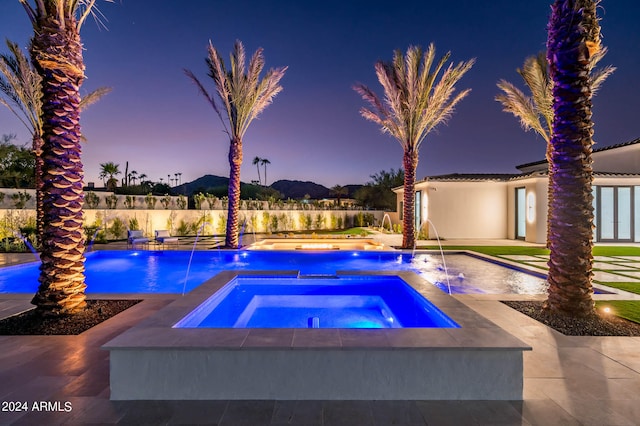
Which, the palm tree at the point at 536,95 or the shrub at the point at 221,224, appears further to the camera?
the shrub at the point at 221,224

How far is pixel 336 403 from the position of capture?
311 cm

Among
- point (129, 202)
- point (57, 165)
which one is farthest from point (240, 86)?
point (129, 202)

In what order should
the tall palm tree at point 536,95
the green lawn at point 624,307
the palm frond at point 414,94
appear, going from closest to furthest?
1. the green lawn at point 624,307
2. the tall palm tree at point 536,95
3. the palm frond at point 414,94

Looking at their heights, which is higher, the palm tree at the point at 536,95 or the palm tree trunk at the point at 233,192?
the palm tree at the point at 536,95

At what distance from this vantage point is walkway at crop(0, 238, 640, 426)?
2836mm

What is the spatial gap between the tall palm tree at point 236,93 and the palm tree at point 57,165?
914 cm

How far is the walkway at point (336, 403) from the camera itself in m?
2.84

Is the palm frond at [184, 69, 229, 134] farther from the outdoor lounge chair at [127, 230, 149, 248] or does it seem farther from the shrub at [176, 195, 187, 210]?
the shrub at [176, 195, 187, 210]

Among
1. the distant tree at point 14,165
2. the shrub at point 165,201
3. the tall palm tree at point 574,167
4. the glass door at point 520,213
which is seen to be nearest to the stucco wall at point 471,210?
the glass door at point 520,213

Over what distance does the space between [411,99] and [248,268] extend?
954cm

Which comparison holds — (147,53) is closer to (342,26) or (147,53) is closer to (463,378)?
(342,26)

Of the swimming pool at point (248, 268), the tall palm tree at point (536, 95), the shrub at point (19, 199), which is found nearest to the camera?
the swimming pool at point (248, 268)

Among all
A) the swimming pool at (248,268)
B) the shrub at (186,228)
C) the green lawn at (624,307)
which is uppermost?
the shrub at (186,228)

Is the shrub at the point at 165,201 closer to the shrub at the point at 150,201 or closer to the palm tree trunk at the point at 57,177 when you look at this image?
the shrub at the point at 150,201
